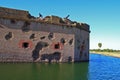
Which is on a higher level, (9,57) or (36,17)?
(36,17)

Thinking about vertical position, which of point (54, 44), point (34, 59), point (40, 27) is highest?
point (40, 27)

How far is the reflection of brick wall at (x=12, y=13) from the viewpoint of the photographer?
76.2 ft

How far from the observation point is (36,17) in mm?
26234

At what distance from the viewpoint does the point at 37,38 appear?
25.0 metres

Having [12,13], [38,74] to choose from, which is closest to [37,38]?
[12,13]

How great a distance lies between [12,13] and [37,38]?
11.8 ft

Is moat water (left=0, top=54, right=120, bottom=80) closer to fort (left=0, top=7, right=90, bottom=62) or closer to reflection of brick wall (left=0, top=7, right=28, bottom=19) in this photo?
fort (left=0, top=7, right=90, bottom=62)

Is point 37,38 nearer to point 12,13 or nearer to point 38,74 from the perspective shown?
point 12,13

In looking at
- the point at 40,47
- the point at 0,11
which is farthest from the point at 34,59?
the point at 0,11

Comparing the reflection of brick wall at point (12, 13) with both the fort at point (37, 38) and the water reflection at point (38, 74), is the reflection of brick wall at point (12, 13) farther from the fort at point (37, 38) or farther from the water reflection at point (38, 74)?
the water reflection at point (38, 74)

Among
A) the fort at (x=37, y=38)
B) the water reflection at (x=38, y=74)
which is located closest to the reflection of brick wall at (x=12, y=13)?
the fort at (x=37, y=38)

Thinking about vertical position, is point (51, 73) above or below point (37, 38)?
below

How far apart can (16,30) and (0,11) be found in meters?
2.37

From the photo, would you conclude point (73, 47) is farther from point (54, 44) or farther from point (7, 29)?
point (7, 29)
